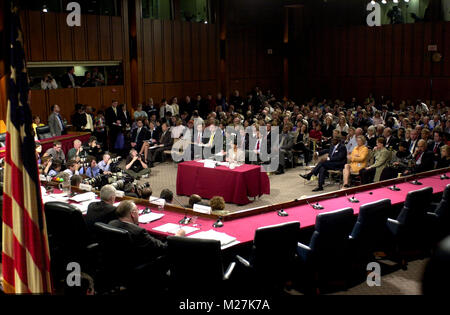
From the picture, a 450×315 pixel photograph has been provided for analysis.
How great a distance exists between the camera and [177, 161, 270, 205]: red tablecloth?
27.2 ft

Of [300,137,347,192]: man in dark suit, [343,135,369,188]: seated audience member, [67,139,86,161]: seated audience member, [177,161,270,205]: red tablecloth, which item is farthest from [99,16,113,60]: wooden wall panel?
[343,135,369,188]: seated audience member

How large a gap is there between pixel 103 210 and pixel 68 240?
48 cm

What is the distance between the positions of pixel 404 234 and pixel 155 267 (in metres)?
2.89

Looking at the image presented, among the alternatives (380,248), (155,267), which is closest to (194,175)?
(380,248)

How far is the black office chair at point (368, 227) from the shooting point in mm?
5070

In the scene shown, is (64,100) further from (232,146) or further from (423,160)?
(423,160)

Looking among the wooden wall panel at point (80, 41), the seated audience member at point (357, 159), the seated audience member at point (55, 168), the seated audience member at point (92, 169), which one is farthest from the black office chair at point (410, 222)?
the wooden wall panel at point (80, 41)

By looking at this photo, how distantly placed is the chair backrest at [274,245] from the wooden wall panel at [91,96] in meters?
11.0

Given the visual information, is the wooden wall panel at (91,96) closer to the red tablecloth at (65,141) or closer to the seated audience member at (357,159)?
the red tablecloth at (65,141)

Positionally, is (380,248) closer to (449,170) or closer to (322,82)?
(449,170)

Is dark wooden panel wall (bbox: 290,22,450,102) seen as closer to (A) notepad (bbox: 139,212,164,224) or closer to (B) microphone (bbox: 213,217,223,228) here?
(B) microphone (bbox: 213,217,223,228)

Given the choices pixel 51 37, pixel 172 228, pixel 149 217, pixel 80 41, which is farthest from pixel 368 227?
pixel 80 41

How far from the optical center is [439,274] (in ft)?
2.68

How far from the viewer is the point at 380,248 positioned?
5.97 metres
